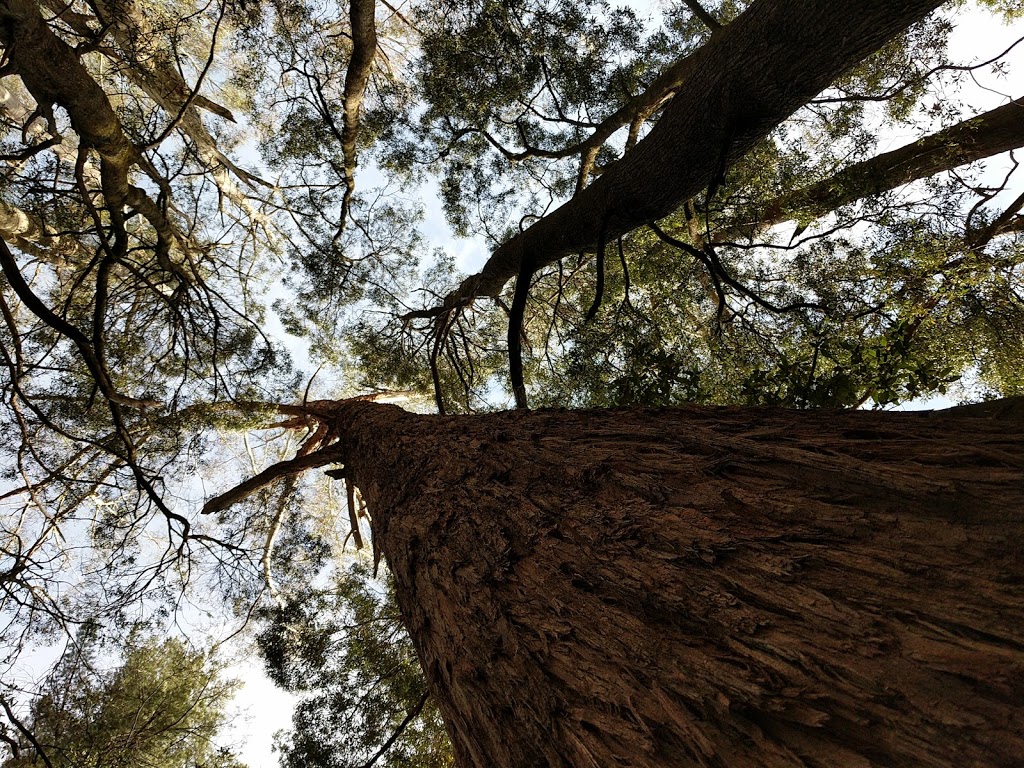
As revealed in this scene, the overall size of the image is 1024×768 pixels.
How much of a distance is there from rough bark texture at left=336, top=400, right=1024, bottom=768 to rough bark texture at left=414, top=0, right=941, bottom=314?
49.9 inches

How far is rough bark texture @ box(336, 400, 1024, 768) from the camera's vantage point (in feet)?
2.36

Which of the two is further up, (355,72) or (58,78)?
(355,72)

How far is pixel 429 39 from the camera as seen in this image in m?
5.79

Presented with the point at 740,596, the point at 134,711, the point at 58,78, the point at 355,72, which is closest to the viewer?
the point at 740,596

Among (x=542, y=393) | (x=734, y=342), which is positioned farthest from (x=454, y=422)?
(x=542, y=393)

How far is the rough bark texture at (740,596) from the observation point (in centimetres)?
72

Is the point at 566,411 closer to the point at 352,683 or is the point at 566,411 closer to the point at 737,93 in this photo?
the point at 737,93

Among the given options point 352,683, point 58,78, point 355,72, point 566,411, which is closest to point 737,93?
point 566,411

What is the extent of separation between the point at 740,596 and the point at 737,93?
1.96 metres

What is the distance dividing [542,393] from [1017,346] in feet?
16.6

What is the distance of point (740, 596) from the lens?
95 centimetres

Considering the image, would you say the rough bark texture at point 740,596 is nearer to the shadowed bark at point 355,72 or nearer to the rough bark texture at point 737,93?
the rough bark texture at point 737,93

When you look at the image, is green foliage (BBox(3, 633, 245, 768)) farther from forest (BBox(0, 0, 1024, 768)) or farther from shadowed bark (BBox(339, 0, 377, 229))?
shadowed bark (BBox(339, 0, 377, 229))

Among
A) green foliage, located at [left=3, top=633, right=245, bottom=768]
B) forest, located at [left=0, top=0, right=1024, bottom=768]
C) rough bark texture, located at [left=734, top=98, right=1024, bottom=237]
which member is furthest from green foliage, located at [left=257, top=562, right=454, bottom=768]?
rough bark texture, located at [left=734, top=98, right=1024, bottom=237]
